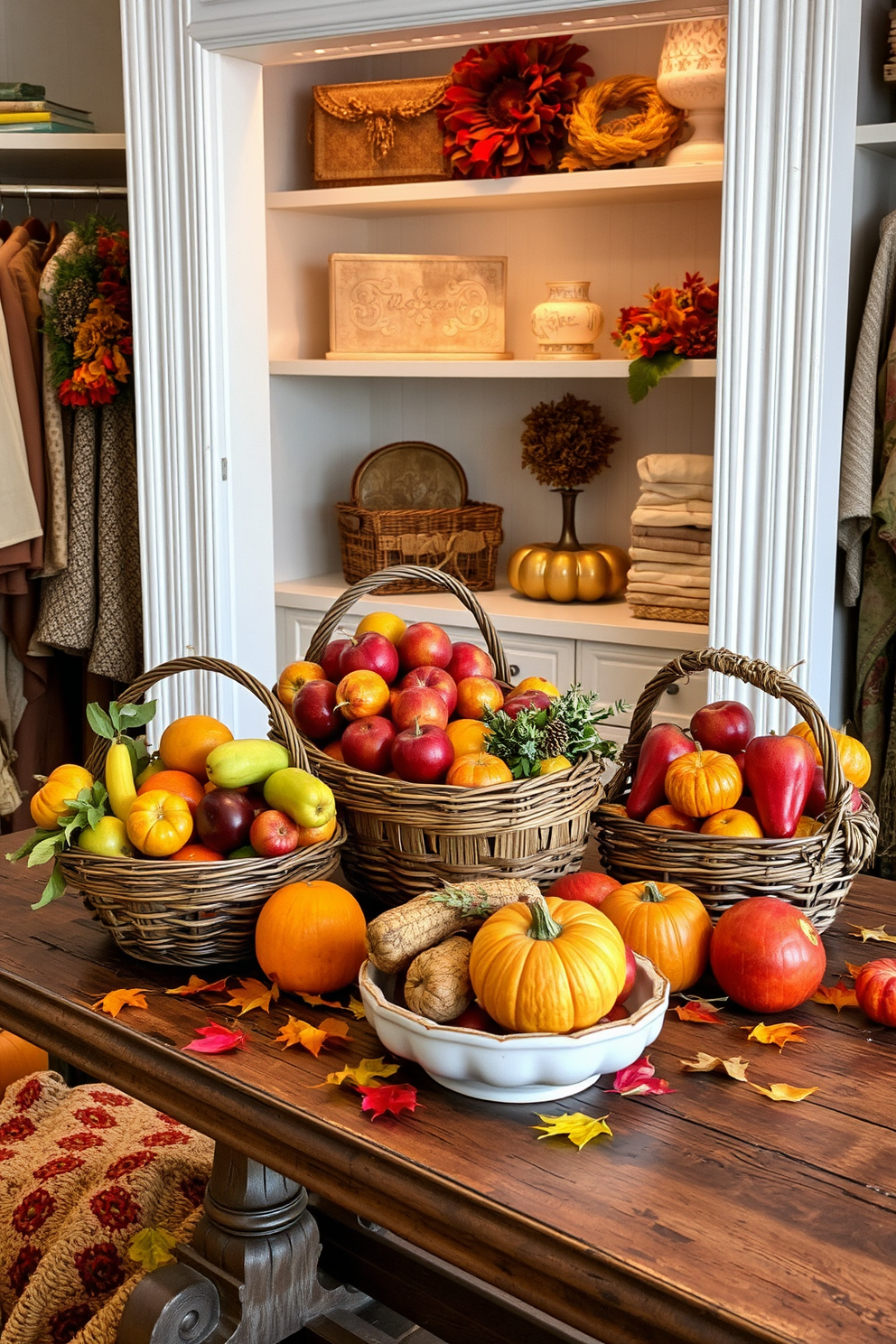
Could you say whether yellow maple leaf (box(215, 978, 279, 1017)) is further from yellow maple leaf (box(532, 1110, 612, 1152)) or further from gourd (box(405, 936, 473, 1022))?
yellow maple leaf (box(532, 1110, 612, 1152))

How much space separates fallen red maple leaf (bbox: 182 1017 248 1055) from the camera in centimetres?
108

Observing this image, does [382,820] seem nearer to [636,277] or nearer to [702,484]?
[702,484]

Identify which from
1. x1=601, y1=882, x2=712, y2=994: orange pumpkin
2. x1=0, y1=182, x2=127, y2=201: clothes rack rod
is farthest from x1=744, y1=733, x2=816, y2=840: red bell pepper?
x1=0, y1=182, x2=127, y2=201: clothes rack rod

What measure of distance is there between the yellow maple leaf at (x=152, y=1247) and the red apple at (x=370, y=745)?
0.62 m

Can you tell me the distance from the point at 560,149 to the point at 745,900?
7.85 ft

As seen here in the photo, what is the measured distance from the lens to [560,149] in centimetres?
309

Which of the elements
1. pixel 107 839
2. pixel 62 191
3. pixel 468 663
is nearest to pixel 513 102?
pixel 62 191

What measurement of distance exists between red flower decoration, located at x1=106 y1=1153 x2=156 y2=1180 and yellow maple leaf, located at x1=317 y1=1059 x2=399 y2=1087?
0.73m

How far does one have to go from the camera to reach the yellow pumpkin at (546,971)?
96 centimetres

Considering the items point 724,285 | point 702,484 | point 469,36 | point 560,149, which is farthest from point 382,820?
point 560,149

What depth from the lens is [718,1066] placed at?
1.05 meters

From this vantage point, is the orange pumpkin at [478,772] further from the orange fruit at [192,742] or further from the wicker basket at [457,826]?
the orange fruit at [192,742]

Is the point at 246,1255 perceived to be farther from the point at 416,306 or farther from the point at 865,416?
the point at 416,306

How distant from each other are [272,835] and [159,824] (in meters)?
0.10
